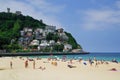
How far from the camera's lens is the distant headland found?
5786 inches

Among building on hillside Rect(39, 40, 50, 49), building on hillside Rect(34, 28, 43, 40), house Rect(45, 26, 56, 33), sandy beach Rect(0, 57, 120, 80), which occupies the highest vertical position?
house Rect(45, 26, 56, 33)

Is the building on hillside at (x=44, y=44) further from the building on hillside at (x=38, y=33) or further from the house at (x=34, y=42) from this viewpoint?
the building on hillside at (x=38, y=33)

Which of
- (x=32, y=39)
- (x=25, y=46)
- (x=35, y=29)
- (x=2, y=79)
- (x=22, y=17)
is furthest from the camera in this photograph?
(x=22, y=17)

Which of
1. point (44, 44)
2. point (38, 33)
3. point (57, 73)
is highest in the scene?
point (38, 33)

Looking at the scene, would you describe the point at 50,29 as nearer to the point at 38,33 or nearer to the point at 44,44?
the point at 38,33

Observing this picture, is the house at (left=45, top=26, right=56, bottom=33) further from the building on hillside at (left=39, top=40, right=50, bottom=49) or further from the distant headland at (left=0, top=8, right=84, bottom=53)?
the building on hillside at (left=39, top=40, right=50, bottom=49)

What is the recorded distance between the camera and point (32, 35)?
161 metres

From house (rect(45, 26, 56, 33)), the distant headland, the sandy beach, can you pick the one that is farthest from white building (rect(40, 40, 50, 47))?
the sandy beach

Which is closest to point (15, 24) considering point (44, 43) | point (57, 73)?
point (44, 43)

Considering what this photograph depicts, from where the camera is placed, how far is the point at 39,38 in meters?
160

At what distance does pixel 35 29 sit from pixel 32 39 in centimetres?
1188

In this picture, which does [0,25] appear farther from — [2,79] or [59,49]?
[2,79]

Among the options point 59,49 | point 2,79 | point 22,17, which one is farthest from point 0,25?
point 2,79

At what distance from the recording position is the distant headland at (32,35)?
146962mm
